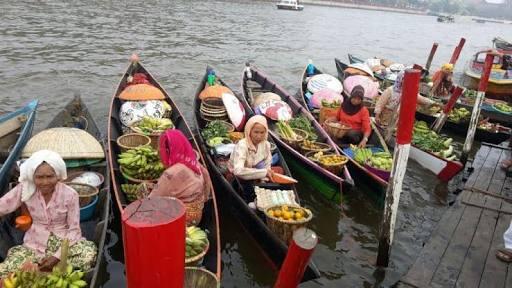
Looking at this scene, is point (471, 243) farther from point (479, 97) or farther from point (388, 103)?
point (388, 103)

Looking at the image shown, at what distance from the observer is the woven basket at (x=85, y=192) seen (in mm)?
5102

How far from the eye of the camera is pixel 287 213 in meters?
4.84

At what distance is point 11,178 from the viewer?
575 centimetres

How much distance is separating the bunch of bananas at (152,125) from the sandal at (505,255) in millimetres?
5319

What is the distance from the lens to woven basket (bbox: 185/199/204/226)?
15.3 feet

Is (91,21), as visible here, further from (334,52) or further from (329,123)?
(329,123)

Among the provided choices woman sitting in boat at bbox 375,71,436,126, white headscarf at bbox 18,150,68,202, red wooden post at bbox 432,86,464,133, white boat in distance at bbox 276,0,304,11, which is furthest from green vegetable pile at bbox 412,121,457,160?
white boat in distance at bbox 276,0,304,11

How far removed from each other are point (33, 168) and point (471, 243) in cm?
496

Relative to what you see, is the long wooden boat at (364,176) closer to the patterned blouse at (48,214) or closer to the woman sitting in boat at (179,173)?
the woman sitting in boat at (179,173)

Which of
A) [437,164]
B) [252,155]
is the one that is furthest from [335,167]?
[437,164]

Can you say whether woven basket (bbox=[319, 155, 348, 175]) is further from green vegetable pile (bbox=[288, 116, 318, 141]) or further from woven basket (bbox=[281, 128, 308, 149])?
green vegetable pile (bbox=[288, 116, 318, 141])

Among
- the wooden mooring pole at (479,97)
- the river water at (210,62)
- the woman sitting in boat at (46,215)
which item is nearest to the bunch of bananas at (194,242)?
the woman sitting in boat at (46,215)

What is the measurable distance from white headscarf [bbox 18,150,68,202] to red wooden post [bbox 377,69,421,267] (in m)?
3.44

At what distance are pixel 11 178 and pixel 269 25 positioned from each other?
28.5 metres
